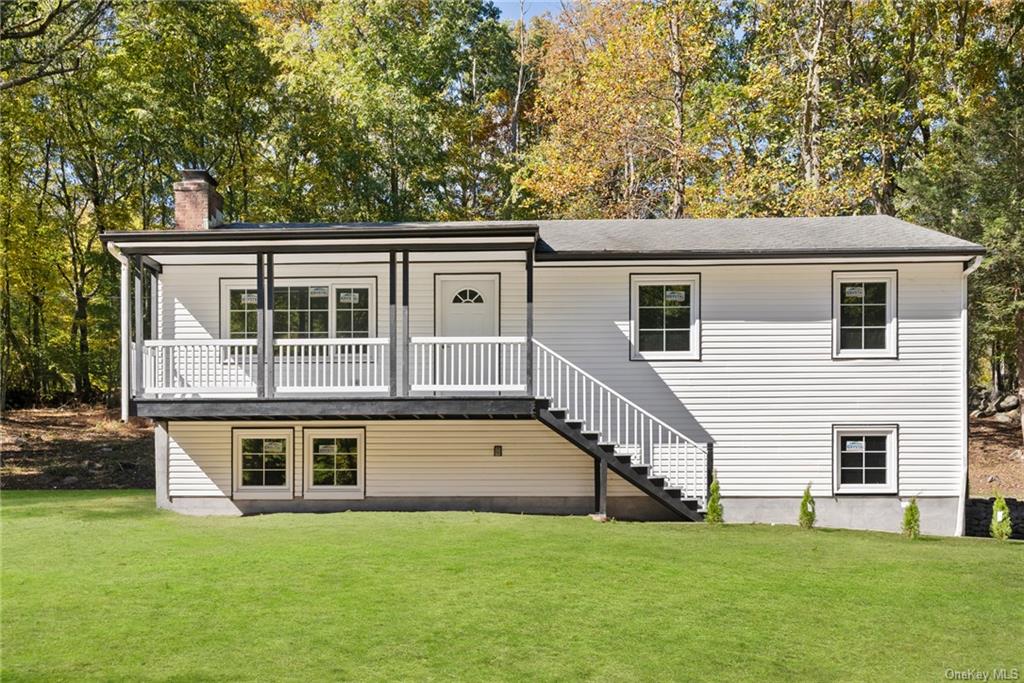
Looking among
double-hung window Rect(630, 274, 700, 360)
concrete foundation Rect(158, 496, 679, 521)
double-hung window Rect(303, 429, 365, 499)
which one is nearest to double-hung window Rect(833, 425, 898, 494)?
double-hung window Rect(630, 274, 700, 360)

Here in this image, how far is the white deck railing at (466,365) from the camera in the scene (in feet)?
47.2

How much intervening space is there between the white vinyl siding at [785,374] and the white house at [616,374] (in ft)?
0.12

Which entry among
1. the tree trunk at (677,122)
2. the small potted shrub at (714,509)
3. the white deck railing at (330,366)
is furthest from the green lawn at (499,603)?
the tree trunk at (677,122)

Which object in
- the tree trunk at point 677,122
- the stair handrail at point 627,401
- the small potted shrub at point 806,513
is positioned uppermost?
the tree trunk at point 677,122

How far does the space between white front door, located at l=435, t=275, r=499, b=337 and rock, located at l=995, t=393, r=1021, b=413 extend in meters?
25.6

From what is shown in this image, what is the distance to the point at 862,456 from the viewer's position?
1593 cm

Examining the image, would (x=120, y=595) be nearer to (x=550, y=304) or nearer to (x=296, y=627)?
(x=296, y=627)

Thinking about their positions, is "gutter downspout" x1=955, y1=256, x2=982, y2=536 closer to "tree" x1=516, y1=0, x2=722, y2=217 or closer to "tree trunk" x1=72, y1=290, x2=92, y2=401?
"tree" x1=516, y1=0, x2=722, y2=217

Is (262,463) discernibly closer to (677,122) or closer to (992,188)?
(677,122)

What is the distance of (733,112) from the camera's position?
101ft

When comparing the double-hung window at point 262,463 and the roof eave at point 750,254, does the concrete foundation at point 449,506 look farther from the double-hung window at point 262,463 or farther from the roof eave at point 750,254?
the roof eave at point 750,254

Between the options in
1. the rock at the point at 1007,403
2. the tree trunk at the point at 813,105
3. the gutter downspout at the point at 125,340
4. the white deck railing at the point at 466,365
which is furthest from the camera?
the rock at the point at 1007,403

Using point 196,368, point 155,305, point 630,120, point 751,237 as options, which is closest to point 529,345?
point 751,237

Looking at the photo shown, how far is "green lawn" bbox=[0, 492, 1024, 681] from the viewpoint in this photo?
7.75 metres
